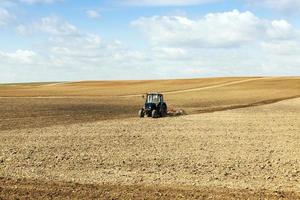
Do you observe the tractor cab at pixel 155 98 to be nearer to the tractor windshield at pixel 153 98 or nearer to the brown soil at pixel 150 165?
the tractor windshield at pixel 153 98

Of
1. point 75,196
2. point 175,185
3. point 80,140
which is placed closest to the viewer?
point 75,196

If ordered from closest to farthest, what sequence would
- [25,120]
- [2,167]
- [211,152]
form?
[2,167] < [211,152] < [25,120]

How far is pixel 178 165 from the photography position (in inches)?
676

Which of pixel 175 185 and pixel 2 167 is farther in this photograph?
pixel 2 167

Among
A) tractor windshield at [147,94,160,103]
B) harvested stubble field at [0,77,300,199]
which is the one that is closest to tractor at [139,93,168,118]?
tractor windshield at [147,94,160,103]

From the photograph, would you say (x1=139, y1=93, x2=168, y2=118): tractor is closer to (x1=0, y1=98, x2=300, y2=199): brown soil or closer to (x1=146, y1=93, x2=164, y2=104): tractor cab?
(x1=146, y1=93, x2=164, y2=104): tractor cab

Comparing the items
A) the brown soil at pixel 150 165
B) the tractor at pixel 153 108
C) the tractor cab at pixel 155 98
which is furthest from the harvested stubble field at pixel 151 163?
the tractor cab at pixel 155 98

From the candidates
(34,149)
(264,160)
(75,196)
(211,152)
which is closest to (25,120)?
(34,149)

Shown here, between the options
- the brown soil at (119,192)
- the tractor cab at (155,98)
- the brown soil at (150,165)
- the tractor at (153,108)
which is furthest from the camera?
the tractor cab at (155,98)

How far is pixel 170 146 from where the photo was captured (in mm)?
21719

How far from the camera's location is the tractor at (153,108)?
4053cm

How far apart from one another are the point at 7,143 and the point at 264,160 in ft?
35.4

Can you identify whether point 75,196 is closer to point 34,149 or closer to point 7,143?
point 34,149

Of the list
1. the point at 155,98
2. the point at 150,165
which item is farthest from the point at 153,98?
the point at 150,165
